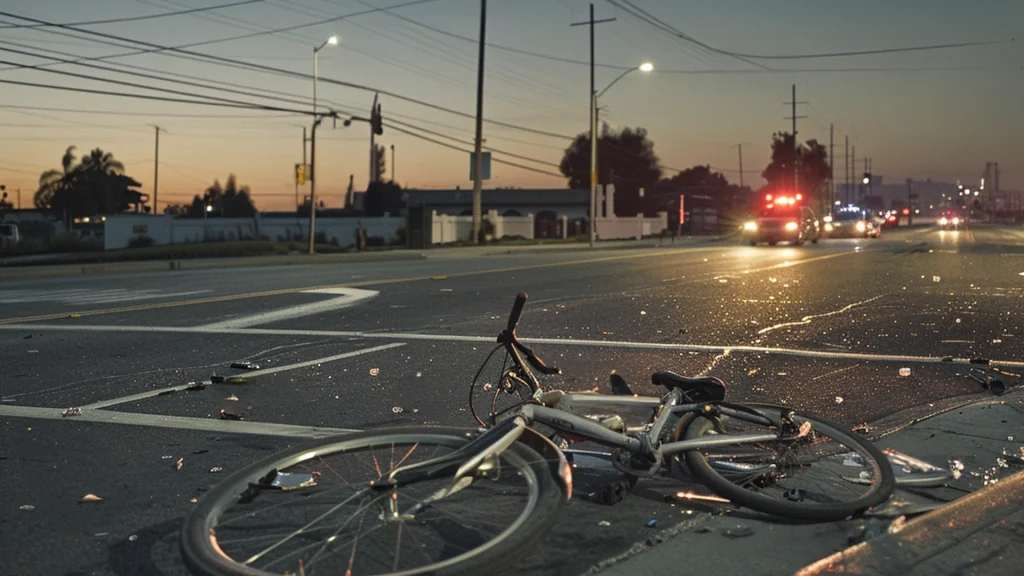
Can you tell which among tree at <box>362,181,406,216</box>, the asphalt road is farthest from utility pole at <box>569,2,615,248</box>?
tree at <box>362,181,406,216</box>

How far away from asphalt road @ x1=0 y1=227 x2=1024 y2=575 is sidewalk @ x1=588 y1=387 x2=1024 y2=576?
0.82 ft

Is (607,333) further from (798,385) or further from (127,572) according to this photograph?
(127,572)

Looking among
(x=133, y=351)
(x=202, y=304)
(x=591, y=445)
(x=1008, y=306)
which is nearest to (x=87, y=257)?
(x=202, y=304)

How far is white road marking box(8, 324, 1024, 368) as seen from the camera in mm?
9664

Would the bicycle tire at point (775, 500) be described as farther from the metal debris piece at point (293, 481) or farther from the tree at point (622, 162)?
the tree at point (622, 162)

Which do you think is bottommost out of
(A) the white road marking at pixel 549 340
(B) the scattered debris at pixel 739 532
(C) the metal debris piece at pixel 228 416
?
(B) the scattered debris at pixel 739 532

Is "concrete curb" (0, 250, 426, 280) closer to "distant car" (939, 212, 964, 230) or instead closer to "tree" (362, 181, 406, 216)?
"tree" (362, 181, 406, 216)

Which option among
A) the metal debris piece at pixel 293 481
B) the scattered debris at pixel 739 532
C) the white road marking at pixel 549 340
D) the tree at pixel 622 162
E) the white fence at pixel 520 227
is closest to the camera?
the metal debris piece at pixel 293 481

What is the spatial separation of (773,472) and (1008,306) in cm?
1112

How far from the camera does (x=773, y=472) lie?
4.88 m

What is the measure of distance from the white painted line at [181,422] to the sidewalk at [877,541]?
8.74 ft

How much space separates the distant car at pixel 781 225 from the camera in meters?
45.7

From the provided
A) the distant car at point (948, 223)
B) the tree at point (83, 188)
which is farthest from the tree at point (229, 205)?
the distant car at point (948, 223)

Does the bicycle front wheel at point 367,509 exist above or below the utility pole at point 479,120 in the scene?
below
